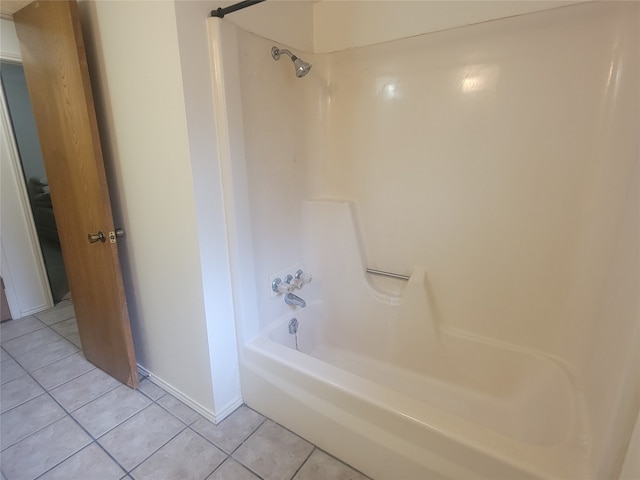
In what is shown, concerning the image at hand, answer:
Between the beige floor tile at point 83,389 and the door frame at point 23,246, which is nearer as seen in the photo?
the beige floor tile at point 83,389

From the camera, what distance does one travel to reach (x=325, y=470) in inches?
51.2

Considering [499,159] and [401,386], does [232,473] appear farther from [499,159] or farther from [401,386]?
[499,159]

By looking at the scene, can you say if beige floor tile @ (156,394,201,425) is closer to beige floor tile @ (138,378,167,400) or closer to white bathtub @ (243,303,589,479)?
beige floor tile @ (138,378,167,400)

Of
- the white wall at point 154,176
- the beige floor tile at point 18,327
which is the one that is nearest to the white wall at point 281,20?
the white wall at point 154,176

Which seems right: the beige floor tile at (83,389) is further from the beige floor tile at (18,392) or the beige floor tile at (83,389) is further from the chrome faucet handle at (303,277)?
the chrome faucet handle at (303,277)

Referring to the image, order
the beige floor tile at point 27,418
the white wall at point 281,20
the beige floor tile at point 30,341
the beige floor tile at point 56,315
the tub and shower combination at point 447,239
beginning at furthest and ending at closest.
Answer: the beige floor tile at point 56,315
the beige floor tile at point 30,341
the beige floor tile at point 27,418
the white wall at point 281,20
the tub and shower combination at point 447,239

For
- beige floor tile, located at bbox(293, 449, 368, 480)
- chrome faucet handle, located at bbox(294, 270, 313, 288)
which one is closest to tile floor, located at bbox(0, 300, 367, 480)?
beige floor tile, located at bbox(293, 449, 368, 480)

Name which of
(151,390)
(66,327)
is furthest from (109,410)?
(66,327)

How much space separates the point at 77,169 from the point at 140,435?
4.39 ft

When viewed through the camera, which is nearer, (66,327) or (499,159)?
(499,159)

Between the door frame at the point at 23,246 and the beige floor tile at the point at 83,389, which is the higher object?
the door frame at the point at 23,246

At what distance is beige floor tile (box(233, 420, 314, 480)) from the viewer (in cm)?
130

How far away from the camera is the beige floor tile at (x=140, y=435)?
1367 millimetres

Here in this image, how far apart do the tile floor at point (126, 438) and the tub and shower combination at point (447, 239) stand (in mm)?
131
